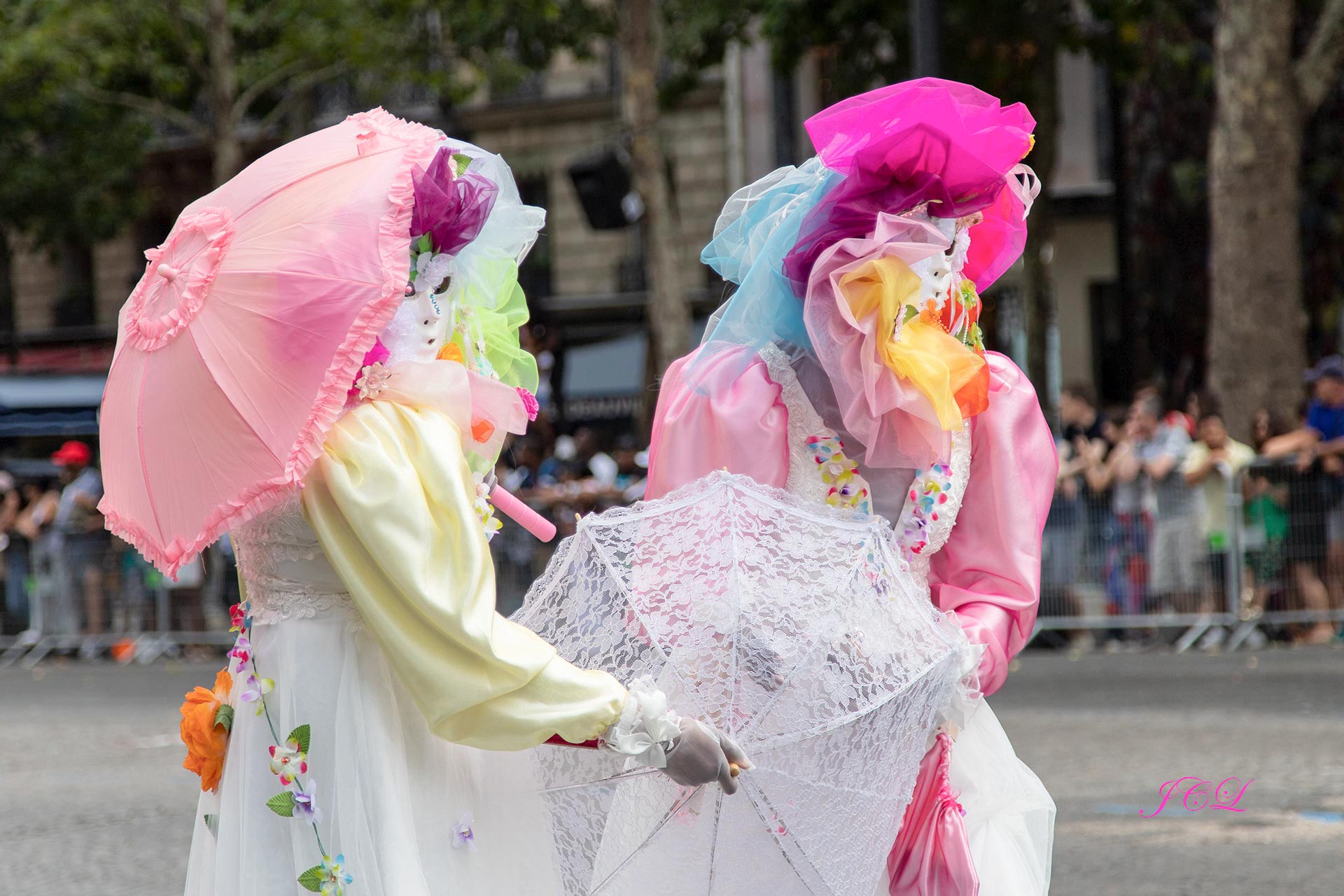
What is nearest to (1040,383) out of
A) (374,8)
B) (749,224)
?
(374,8)

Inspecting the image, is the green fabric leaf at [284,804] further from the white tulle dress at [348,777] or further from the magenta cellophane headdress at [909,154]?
the magenta cellophane headdress at [909,154]

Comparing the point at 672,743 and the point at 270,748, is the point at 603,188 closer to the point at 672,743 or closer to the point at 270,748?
the point at 270,748

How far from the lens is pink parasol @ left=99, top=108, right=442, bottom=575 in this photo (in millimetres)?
2621

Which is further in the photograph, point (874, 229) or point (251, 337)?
point (874, 229)

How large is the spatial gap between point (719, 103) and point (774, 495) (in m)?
24.5

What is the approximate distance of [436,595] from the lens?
2.56 m

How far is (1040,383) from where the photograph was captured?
18.2 m

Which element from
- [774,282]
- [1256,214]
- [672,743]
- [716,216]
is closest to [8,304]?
[716,216]

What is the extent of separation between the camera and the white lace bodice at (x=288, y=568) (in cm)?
272

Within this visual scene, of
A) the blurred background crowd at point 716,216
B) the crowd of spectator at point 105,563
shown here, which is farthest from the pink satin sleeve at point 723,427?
the crowd of spectator at point 105,563
